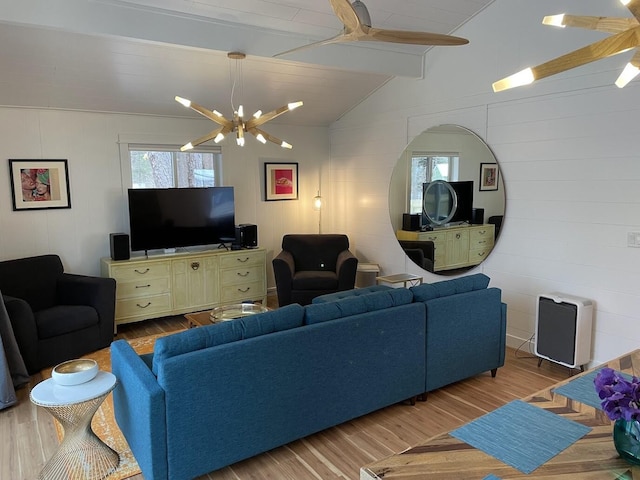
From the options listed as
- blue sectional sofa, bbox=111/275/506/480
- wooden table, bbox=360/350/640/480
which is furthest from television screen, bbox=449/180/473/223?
wooden table, bbox=360/350/640/480

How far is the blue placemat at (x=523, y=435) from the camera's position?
5.52 ft

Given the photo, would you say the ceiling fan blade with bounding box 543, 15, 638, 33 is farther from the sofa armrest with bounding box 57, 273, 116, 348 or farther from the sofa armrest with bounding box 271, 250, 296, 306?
the sofa armrest with bounding box 57, 273, 116, 348

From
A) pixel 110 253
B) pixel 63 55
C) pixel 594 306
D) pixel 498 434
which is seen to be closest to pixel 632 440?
pixel 498 434

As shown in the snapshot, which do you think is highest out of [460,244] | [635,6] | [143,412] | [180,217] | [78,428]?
[635,6]

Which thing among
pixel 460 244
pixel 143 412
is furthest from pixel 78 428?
pixel 460 244

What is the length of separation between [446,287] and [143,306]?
3.30 meters

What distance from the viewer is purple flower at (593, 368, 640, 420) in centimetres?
149

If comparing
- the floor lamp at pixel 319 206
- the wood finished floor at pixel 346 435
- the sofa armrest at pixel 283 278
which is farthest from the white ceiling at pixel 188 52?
the wood finished floor at pixel 346 435

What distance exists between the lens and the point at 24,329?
382 cm

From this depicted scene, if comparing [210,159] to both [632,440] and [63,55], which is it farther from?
[632,440]

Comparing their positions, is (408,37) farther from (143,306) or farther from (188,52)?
(143,306)

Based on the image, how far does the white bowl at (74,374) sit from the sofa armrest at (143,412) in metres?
0.14

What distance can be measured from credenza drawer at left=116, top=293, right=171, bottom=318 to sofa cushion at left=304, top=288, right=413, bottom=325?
2.73 meters

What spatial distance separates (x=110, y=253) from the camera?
5262 millimetres
